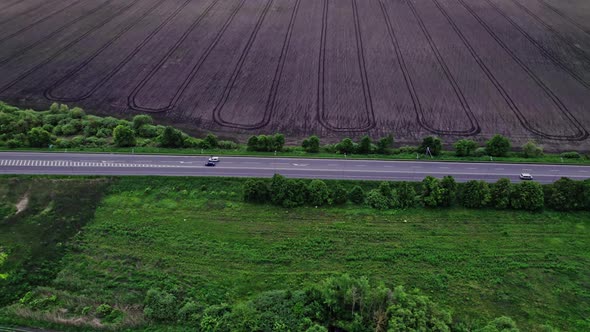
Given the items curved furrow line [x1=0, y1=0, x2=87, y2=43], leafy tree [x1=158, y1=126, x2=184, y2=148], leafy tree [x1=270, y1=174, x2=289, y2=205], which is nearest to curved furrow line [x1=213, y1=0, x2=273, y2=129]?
leafy tree [x1=158, y1=126, x2=184, y2=148]

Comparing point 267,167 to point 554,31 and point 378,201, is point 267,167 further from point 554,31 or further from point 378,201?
point 554,31

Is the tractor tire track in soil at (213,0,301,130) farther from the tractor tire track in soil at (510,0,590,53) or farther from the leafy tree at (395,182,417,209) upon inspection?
the tractor tire track in soil at (510,0,590,53)

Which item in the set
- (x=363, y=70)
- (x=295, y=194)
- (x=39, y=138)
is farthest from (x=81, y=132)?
(x=363, y=70)

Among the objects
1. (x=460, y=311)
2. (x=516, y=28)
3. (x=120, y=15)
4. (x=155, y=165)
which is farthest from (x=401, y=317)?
(x=120, y=15)

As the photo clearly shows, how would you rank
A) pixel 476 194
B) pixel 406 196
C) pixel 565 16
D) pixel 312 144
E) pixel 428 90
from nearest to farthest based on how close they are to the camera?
1. pixel 476 194
2. pixel 406 196
3. pixel 312 144
4. pixel 428 90
5. pixel 565 16

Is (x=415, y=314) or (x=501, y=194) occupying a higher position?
(x=501, y=194)

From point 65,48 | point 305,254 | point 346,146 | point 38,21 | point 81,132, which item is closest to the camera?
point 305,254

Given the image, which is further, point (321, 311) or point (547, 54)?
point (547, 54)
